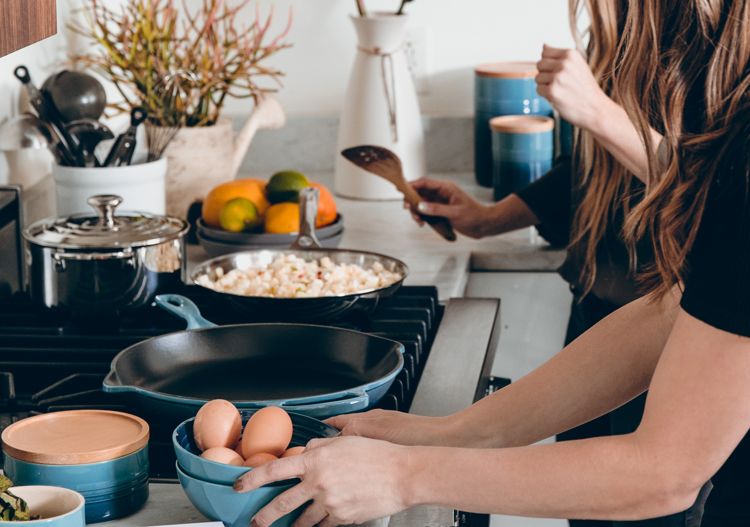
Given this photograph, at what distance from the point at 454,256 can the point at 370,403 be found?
882mm

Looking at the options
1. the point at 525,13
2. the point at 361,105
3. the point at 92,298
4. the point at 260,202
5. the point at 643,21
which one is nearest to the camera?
the point at 643,21

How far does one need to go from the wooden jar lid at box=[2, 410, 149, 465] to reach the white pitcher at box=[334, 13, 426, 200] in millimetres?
1377

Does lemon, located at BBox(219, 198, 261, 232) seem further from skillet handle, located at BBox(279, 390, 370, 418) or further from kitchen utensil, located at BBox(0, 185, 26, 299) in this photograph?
skillet handle, located at BBox(279, 390, 370, 418)

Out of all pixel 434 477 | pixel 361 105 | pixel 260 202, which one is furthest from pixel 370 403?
pixel 361 105

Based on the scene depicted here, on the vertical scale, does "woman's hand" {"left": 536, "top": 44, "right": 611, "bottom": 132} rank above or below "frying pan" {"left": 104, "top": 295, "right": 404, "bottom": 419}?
above

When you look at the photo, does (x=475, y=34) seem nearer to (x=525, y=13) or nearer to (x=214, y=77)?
(x=525, y=13)

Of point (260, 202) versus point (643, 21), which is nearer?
point (643, 21)

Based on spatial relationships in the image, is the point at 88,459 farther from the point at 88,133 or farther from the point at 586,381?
Result: the point at 88,133

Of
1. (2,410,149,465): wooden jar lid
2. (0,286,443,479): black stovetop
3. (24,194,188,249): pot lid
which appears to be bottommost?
(0,286,443,479): black stovetop

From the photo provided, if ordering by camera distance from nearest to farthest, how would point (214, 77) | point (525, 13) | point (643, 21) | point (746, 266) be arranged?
point (746, 266), point (643, 21), point (214, 77), point (525, 13)

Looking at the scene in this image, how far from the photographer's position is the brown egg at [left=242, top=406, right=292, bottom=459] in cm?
99

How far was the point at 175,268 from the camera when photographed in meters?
1.56

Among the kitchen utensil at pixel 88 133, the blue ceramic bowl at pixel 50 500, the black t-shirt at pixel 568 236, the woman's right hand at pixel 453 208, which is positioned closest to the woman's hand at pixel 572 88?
the black t-shirt at pixel 568 236

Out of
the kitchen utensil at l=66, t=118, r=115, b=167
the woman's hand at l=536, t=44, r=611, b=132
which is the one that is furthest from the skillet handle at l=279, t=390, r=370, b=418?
the kitchen utensil at l=66, t=118, r=115, b=167
